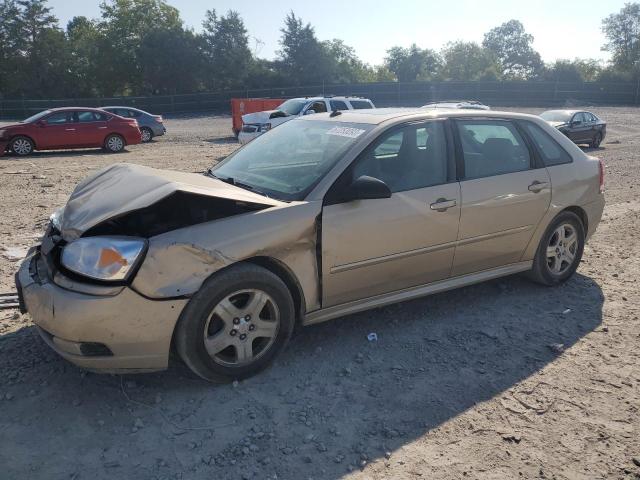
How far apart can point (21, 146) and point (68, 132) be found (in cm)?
138

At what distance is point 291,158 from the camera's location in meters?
4.10

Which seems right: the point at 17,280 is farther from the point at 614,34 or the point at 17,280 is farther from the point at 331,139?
the point at 614,34

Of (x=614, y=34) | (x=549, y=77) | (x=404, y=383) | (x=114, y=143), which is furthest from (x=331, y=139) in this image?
(x=614, y=34)

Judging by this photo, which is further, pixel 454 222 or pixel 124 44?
pixel 124 44

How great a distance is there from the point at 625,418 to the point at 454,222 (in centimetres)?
170

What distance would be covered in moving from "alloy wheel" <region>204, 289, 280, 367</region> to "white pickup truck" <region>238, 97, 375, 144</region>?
13.1 meters

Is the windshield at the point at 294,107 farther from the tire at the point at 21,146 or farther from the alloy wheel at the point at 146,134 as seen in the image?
the tire at the point at 21,146

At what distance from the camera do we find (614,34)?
266ft

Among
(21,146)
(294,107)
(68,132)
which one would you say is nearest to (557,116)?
(294,107)

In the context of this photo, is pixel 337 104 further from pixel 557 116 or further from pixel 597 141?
pixel 597 141

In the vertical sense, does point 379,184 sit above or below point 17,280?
above

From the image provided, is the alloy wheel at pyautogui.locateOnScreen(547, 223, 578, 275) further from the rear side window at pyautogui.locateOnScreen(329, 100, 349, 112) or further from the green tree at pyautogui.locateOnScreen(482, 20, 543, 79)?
the green tree at pyautogui.locateOnScreen(482, 20, 543, 79)

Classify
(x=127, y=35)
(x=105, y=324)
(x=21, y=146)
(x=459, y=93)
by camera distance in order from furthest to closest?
(x=127, y=35), (x=459, y=93), (x=21, y=146), (x=105, y=324)

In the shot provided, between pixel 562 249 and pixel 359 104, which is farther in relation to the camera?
pixel 359 104
